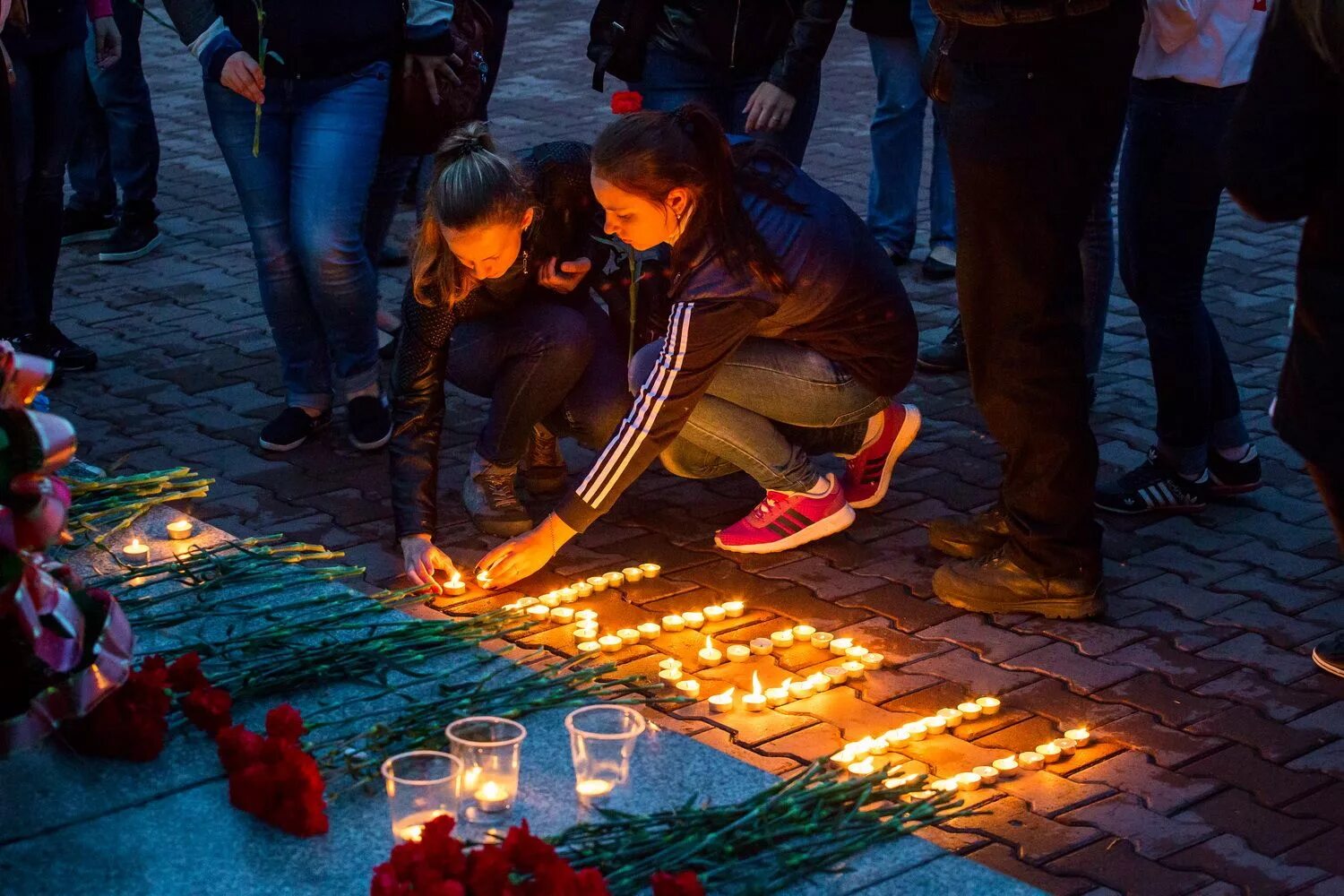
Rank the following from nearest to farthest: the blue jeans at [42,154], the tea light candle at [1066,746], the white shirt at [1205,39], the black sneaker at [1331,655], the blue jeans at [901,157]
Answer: the tea light candle at [1066,746] < the black sneaker at [1331,655] < the white shirt at [1205,39] < the blue jeans at [42,154] < the blue jeans at [901,157]

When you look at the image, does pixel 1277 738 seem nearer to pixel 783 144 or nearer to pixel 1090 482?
pixel 1090 482

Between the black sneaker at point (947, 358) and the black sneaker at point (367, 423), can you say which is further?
the black sneaker at point (947, 358)

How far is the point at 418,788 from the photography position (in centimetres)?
273

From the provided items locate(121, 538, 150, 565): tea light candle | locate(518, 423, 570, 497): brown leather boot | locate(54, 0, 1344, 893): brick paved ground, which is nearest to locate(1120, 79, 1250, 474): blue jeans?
locate(54, 0, 1344, 893): brick paved ground

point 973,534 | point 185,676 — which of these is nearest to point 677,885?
point 185,676

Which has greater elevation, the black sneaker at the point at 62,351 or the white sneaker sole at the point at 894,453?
the white sneaker sole at the point at 894,453

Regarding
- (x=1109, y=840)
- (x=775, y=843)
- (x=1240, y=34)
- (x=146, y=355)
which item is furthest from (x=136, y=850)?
(x=146, y=355)

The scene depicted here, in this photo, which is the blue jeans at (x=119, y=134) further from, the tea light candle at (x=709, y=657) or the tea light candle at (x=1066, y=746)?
the tea light candle at (x=1066, y=746)

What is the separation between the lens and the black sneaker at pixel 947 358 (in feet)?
18.6

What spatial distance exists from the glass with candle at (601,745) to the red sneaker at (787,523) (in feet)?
4.82

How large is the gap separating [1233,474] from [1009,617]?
950mm

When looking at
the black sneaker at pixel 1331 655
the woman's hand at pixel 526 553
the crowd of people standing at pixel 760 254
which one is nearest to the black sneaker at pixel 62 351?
the crowd of people standing at pixel 760 254

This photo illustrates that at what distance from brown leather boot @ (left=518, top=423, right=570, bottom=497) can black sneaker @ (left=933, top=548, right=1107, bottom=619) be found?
48.8 inches

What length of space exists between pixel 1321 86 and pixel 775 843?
144 centimetres
